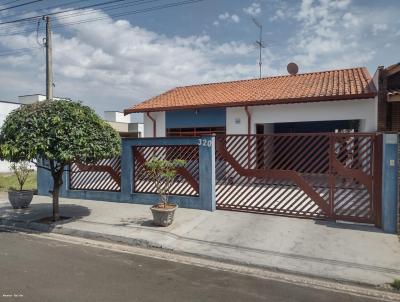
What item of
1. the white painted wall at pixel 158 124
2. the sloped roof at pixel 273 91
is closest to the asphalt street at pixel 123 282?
the sloped roof at pixel 273 91

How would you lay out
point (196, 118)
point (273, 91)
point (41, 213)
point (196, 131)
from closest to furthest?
point (41, 213), point (273, 91), point (196, 118), point (196, 131)

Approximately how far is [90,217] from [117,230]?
1.50 metres

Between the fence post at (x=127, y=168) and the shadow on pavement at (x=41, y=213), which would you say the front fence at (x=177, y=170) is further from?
the shadow on pavement at (x=41, y=213)

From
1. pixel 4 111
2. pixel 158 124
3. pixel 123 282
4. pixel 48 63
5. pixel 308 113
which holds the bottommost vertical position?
pixel 123 282

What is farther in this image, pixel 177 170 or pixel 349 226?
pixel 177 170

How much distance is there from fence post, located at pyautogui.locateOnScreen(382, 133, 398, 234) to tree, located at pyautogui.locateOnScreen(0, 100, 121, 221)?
5963mm

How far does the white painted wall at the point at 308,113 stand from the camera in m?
12.0

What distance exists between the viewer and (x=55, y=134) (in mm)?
7105

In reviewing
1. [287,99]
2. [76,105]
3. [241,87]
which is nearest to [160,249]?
[76,105]

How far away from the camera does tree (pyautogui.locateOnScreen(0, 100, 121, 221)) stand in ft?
23.1

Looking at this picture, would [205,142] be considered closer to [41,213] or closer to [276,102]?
[41,213]

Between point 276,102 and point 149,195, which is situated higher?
point 276,102

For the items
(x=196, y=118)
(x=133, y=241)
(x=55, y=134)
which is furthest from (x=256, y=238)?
(x=196, y=118)

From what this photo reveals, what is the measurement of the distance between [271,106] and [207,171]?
6.02 meters
